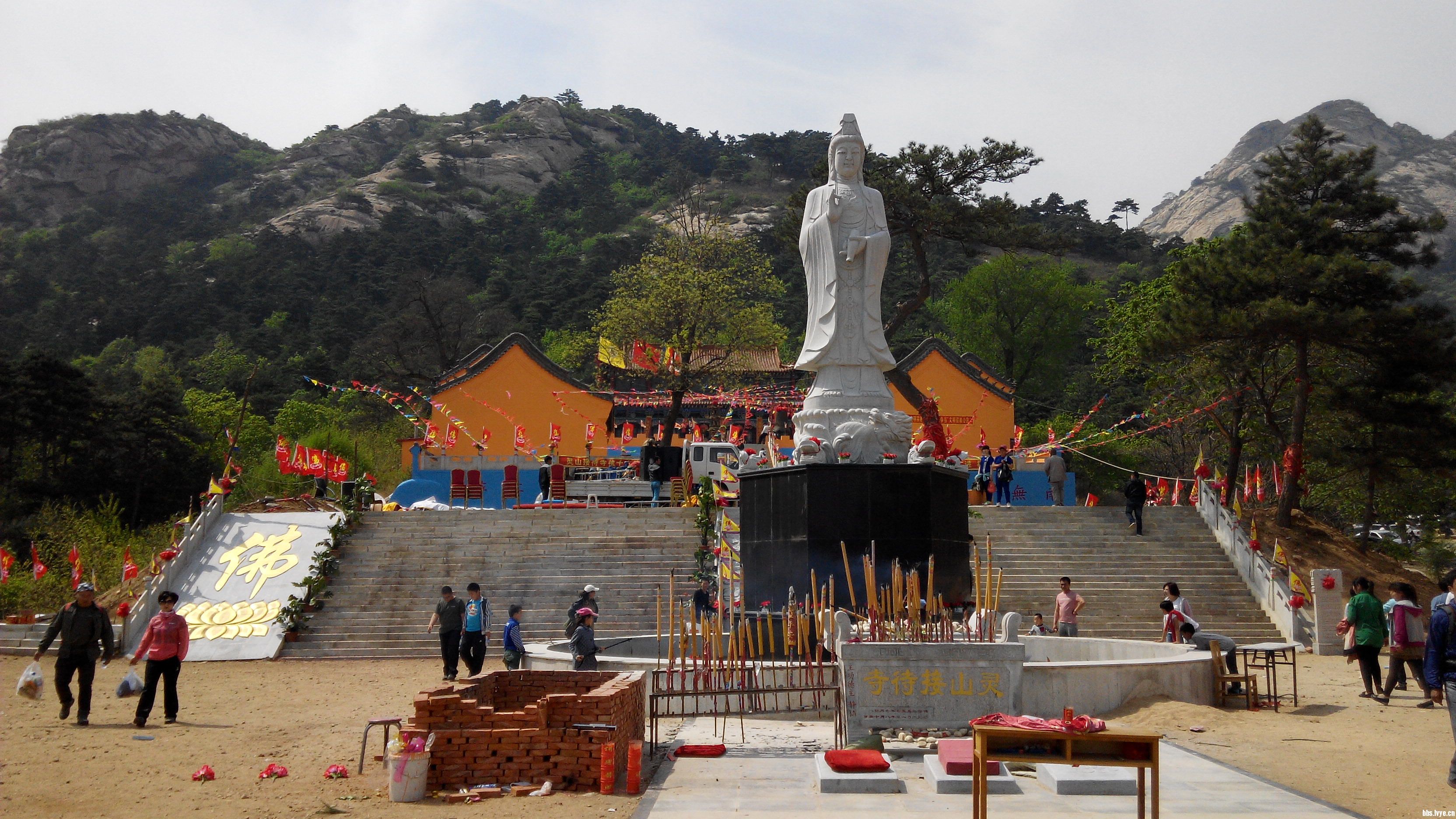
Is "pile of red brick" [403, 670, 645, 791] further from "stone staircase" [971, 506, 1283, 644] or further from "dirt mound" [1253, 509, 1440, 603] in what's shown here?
"dirt mound" [1253, 509, 1440, 603]

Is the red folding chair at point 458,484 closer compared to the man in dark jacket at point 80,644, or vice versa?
→ the man in dark jacket at point 80,644

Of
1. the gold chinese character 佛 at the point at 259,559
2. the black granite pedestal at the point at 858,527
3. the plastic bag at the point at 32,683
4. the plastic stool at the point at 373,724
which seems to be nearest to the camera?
the plastic stool at the point at 373,724

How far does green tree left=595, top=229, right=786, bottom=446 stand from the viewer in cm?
3131

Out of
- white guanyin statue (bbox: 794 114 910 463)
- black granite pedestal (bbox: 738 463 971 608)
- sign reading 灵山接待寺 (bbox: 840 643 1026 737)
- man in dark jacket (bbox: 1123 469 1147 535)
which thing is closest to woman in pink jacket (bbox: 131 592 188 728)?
sign reading 灵山接待寺 (bbox: 840 643 1026 737)

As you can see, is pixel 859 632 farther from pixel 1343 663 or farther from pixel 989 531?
pixel 989 531

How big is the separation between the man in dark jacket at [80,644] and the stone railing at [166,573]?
5.48m

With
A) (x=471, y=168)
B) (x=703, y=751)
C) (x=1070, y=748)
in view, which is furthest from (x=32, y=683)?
(x=471, y=168)

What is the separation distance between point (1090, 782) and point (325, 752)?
216 inches

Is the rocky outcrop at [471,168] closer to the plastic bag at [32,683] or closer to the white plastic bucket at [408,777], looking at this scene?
the plastic bag at [32,683]

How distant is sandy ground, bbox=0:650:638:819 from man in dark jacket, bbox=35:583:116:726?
229 millimetres

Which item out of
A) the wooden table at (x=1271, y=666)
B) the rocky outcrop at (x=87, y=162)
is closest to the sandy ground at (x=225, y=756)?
the wooden table at (x=1271, y=666)

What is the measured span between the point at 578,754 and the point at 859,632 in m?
2.65

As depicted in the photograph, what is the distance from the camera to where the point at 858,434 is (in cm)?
1363

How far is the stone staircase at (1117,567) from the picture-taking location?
17219 mm
